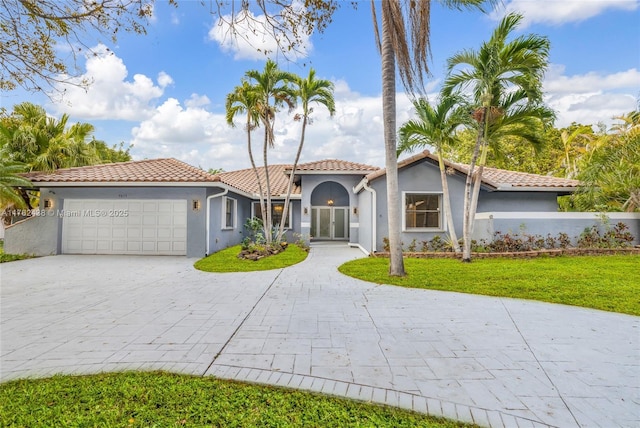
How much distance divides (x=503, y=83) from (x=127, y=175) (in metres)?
15.2

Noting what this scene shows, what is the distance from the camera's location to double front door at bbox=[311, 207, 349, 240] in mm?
20141

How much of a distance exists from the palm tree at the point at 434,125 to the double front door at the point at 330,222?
344 inches

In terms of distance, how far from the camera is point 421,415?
278 centimetres

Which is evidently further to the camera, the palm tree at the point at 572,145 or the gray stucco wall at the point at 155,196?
the palm tree at the point at 572,145

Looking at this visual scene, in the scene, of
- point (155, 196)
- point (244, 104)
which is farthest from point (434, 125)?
point (155, 196)

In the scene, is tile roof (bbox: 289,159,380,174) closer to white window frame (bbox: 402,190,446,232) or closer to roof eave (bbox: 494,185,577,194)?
white window frame (bbox: 402,190,446,232)

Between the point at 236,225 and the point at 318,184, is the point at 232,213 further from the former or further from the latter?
the point at 318,184

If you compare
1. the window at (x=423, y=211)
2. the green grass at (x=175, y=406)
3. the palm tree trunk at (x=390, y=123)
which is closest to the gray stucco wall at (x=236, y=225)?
the window at (x=423, y=211)

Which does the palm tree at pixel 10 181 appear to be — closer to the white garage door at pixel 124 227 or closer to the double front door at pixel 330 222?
the white garage door at pixel 124 227

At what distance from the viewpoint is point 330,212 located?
20.2m

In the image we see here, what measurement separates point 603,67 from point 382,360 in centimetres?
1567

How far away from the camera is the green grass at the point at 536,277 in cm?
679

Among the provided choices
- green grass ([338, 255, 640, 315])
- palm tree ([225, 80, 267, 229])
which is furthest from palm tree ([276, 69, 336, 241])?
green grass ([338, 255, 640, 315])

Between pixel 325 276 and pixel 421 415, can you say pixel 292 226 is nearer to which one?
pixel 325 276
